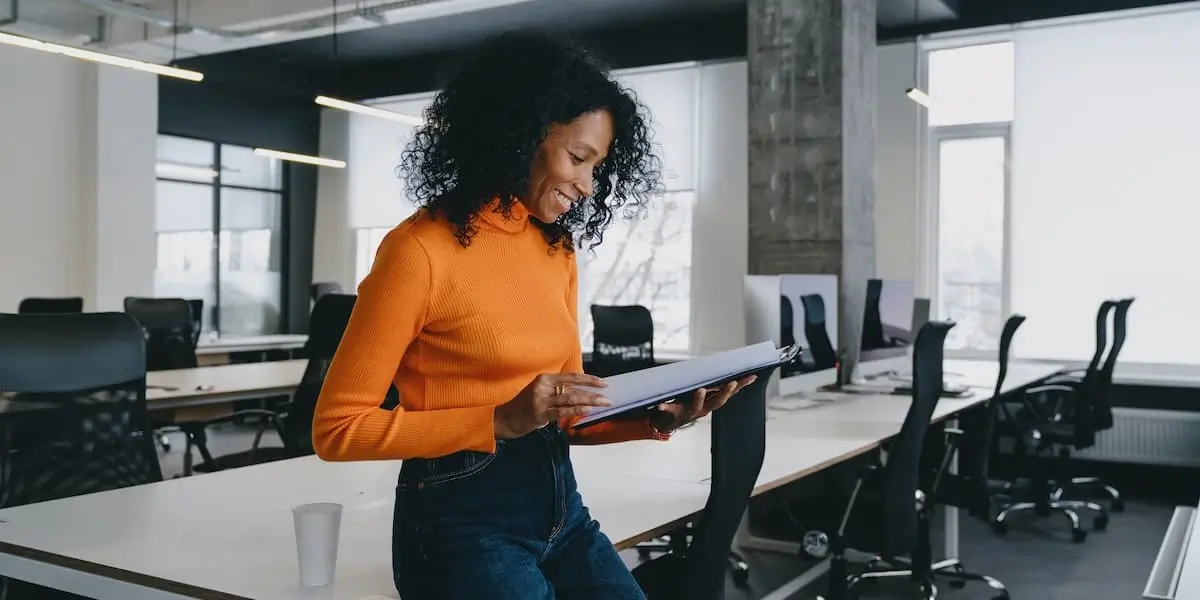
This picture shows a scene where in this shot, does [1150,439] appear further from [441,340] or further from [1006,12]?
[441,340]

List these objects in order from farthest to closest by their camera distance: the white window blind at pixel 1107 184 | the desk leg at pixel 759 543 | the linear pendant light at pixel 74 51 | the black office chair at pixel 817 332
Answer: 1. the white window blind at pixel 1107 184
2. the linear pendant light at pixel 74 51
3. the desk leg at pixel 759 543
4. the black office chair at pixel 817 332

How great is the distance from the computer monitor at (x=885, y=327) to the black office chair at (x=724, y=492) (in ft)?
9.31

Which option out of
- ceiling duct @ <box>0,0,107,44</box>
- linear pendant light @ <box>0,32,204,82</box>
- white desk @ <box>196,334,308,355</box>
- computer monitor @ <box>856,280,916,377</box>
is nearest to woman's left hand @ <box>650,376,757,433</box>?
computer monitor @ <box>856,280,916,377</box>

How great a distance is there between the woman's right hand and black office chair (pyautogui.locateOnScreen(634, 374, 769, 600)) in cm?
62

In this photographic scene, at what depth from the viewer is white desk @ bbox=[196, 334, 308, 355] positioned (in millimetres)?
7629

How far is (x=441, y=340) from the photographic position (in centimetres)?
141

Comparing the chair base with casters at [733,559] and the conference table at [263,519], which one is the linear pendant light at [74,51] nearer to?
the conference table at [263,519]

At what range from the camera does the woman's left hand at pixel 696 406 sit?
159cm

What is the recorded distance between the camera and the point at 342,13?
7.63 metres

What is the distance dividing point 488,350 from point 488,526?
25 centimetres

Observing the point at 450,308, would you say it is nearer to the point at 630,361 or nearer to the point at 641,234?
the point at 630,361

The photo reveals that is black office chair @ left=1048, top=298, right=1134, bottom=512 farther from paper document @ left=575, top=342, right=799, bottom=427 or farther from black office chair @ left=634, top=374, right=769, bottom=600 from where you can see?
paper document @ left=575, top=342, right=799, bottom=427

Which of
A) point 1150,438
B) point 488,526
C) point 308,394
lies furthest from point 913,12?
point 488,526

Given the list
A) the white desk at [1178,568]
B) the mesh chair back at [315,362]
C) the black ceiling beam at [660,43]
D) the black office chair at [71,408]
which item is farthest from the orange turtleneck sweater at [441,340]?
the black ceiling beam at [660,43]
